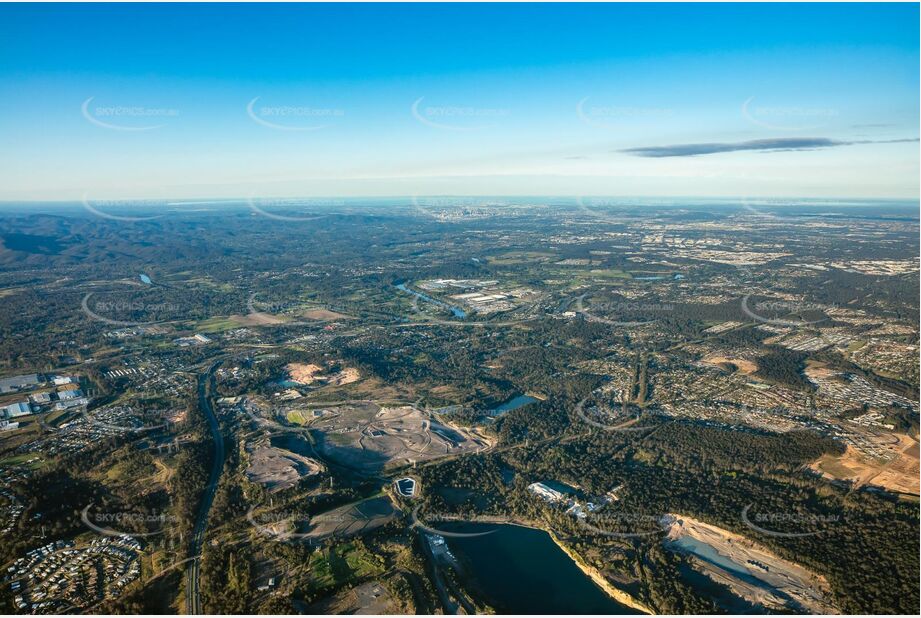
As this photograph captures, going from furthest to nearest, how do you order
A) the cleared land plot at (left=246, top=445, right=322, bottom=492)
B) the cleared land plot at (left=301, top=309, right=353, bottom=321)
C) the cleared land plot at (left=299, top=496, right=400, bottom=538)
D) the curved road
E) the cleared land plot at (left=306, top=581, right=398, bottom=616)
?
the cleared land plot at (left=301, top=309, right=353, bottom=321)
the cleared land plot at (left=246, top=445, right=322, bottom=492)
the cleared land plot at (left=299, top=496, right=400, bottom=538)
the curved road
the cleared land plot at (left=306, top=581, right=398, bottom=616)

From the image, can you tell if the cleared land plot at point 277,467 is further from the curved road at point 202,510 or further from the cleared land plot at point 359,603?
the cleared land plot at point 359,603

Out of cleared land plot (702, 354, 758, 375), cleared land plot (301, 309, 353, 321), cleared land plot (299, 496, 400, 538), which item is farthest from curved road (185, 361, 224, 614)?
cleared land plot (702, 354, 758, 375)

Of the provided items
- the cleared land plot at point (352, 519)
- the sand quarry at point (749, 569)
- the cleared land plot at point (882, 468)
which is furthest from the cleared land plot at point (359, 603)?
the cleared land plot at point (882, 468)

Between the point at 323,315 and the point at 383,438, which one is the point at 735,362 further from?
the point at 323,315

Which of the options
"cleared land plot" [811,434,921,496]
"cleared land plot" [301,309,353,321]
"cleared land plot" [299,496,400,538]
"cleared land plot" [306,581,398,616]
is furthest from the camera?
"cleared land plot" [301,309,353,321]

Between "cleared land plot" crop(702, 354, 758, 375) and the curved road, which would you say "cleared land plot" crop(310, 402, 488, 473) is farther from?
"cleared land plot" crop(702, 354, 758, 375)

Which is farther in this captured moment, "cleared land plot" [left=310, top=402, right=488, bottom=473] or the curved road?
"cleared land plot" [left=310, top=402, right=488, bottom=473]
